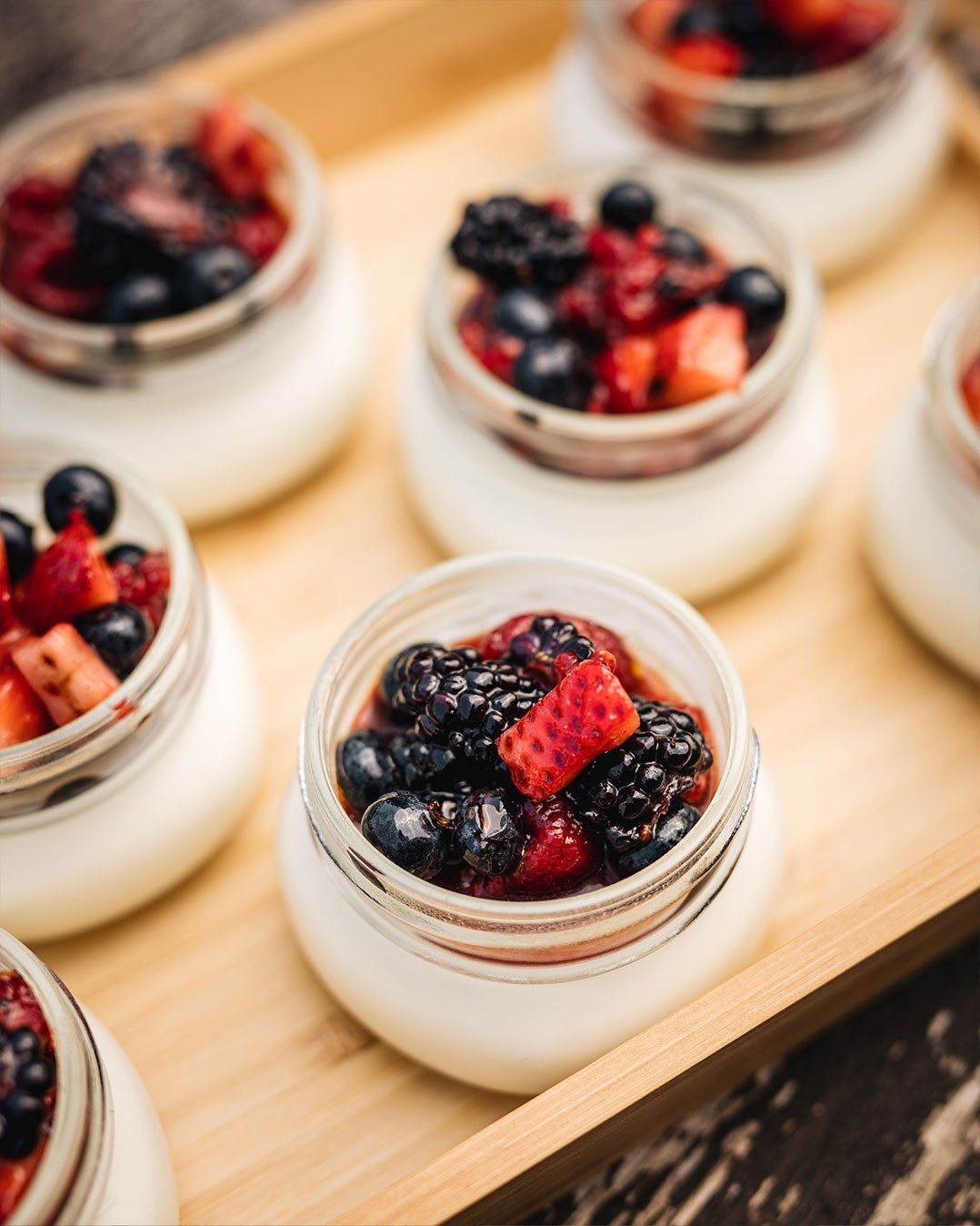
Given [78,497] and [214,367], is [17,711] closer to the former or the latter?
[78,497]

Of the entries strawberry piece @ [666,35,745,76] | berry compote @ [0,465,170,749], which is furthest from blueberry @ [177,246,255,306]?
strawberry piece @ [666,35,745,76]

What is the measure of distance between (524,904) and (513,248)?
71 centimetres

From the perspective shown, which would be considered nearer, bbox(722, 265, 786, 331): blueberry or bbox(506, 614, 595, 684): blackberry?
bbox(506, 614, 595, 684): blackberry

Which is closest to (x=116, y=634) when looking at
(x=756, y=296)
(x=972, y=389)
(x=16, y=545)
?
(x=16, y=545)

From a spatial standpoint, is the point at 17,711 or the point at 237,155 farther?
the point at 237,155

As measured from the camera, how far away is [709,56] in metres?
1.57

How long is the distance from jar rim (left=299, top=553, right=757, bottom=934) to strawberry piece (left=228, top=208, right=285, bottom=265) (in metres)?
0.53

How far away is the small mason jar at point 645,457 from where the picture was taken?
1224mm

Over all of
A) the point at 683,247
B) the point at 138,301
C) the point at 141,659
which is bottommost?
the point at 141,659

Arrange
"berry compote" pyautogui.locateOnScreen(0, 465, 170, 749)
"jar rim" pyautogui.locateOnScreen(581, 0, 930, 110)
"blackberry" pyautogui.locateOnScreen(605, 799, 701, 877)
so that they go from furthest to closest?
"jar rim" pyautogui.locateOnScreen(581, 0, 930, 110), "berry compote" pyautogui.locateOnScreen(0, 465, 170, 749), "blackberry" pyautogui.locateOnScreen(605, 799, 701, 877)

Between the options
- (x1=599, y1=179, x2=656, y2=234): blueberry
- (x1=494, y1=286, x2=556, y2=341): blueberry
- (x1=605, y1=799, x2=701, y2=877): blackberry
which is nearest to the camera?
(x1=605, y1=799, x2=701, y2=877): blackberry

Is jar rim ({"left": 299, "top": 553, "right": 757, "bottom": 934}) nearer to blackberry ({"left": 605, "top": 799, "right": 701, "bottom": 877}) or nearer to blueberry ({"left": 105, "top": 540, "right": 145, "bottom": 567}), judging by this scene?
A: blackberry ({"left": 605, "top": 799, "right": 701, "bottom": 877})

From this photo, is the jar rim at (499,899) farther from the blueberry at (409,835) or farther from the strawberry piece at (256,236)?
the strawberry piece at (256,236)

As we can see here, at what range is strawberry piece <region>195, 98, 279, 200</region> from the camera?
1.46m
